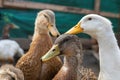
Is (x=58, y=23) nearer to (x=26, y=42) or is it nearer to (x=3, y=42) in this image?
(x=26, y=42)

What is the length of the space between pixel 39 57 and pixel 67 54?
0.55 metres

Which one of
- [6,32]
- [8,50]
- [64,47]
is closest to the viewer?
[64,47]

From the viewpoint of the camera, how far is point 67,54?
3316 millimetres

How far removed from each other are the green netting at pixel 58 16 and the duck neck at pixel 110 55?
4.97 metres

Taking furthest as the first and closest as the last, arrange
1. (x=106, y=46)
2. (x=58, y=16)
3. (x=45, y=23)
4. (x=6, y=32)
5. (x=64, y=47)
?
(x=58, y=16) → (x=6, y=32) → (x=45, y=23) → (x=64, y=47) → (x=106, y=46)

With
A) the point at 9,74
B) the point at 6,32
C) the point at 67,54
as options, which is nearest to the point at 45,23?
the point at 67,54

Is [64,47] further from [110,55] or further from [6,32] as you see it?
[6,32]

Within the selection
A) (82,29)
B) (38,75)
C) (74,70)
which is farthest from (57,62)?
(82,29)

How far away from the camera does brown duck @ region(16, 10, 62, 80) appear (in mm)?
3727

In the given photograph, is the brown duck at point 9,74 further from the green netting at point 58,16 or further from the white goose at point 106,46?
the green netting at point 58,16

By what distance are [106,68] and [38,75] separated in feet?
3.10

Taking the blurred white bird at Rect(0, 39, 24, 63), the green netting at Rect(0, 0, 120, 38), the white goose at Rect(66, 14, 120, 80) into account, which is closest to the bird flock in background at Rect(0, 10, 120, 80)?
the white goose at Rect(66, 14, 120, 80)

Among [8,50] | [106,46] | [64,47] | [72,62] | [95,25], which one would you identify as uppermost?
[95,25]

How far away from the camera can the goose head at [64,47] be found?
3.21m
